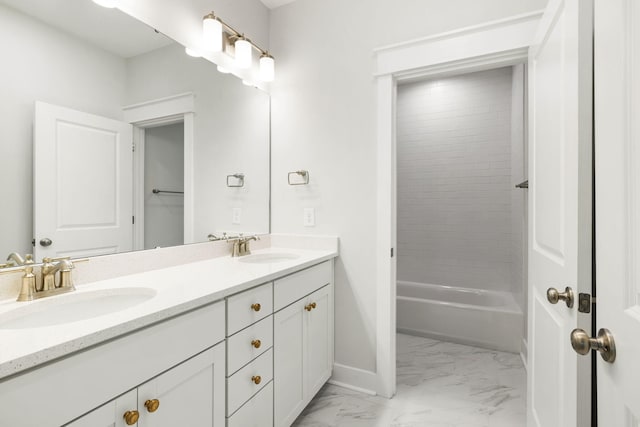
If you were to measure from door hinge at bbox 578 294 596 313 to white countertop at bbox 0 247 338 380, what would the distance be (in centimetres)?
104

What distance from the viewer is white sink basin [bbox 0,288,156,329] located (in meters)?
0.91

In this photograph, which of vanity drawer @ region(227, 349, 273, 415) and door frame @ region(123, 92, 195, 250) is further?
door frame @ region(123, 92, 195, 250)

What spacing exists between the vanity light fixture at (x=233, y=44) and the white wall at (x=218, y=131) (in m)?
0.12

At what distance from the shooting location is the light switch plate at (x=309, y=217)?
2.13 metres

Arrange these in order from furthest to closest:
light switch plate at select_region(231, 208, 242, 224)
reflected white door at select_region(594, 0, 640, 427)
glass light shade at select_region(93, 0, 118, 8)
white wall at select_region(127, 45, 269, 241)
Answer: light switch plate at select_region(231, 208, 242, 224)
white wall at select_region(127, 45, 269, 241)
glass light shade at select_region(93, 0, 118, 8)
reflected white door at select_region(594, 0, 640, 427)

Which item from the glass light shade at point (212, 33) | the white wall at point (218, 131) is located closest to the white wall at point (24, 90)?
the white wall at point (218, 131)

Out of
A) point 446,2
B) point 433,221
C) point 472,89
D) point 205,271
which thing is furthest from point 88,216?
point 472,89

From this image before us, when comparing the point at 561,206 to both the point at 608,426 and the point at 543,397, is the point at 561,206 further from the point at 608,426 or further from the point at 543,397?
the point at 543,397

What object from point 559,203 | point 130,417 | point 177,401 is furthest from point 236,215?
point 559,203

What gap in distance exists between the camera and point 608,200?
0.68 metres

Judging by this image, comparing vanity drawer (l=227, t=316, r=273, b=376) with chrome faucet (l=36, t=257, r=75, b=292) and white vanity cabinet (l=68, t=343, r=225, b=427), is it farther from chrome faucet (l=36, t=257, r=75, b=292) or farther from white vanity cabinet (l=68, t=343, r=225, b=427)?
chrome faucet (l=36, t=257, r=75, b=292)

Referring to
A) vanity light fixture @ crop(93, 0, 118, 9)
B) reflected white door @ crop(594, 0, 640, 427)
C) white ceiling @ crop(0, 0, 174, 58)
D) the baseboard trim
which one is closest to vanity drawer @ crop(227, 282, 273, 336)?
the baseboard trim

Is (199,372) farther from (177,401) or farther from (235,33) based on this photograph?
(235,33)

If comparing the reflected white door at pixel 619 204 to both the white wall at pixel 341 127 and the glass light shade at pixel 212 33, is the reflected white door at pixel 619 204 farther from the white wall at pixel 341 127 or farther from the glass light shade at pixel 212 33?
the glass light shade at pixel 212 33
